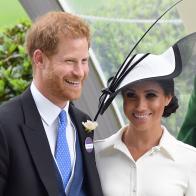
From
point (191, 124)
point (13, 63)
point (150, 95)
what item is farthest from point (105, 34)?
point (150, 95)

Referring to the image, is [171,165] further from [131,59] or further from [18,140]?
[18,140]

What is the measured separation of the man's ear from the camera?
2445 millimetres

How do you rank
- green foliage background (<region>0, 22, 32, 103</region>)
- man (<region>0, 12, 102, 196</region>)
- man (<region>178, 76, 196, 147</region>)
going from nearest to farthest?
man (<region>0, 12, 102, 196</region>) → man (<region>178, 76, 196, 147</region>) → green foliage background (<region>0, 22, 32, 103</region>)

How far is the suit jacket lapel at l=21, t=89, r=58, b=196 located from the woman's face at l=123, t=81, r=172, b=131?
15.6 inches

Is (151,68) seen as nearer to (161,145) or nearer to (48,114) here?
(161,145)

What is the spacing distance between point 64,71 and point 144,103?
0.38 metres

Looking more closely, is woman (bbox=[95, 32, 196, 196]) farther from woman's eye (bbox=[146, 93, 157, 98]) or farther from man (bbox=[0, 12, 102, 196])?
man (bbox=[0, 12, 102, 196])

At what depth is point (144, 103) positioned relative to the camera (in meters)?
2.59

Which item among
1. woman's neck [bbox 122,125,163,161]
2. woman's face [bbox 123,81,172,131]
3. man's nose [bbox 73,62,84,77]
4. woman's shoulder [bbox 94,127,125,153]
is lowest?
woman's neck [bbox 122,125,163,161]

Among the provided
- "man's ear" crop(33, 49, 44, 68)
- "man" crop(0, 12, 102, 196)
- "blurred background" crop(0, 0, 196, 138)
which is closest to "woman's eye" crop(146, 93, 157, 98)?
"man" crop(0, 12, 102, 196)

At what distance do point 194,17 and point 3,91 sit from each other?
144 centimetres

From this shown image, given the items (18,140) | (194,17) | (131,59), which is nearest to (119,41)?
(194,17)

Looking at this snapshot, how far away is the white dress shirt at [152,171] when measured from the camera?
255 centimetres

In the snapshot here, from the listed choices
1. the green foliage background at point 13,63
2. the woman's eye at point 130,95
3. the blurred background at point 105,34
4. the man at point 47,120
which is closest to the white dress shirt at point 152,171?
the man at point 47,120
